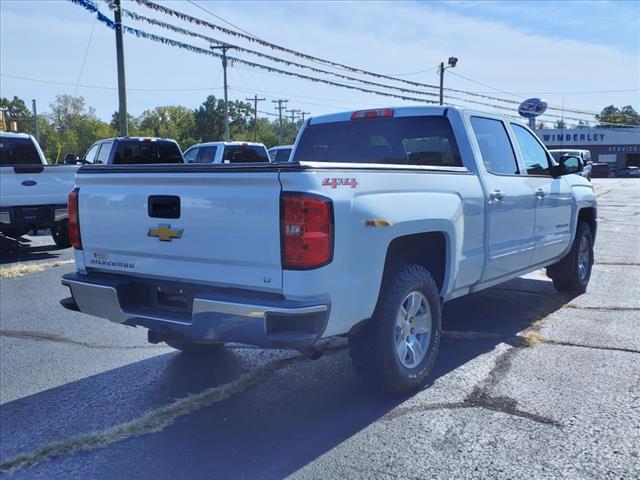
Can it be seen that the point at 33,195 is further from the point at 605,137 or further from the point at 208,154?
the point at 605,137

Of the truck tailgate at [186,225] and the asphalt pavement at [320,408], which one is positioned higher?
the truck tailgate at [186,225]

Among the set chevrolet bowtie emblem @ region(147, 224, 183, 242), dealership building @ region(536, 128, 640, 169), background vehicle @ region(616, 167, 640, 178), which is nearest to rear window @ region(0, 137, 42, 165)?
chevrolet bowtie emblem @ region(147, 224, 183, 242)

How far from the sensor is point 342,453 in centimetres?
345

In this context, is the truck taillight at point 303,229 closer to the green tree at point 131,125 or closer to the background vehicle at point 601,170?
the background vehicle at point 601,170

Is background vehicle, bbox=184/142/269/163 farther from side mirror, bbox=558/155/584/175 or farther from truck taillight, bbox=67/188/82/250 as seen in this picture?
truck taillight, bbox=67/188/82/250

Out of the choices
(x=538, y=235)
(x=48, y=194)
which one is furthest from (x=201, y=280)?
(x=48, y=194)

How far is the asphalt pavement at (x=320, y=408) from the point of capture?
11.0 feet

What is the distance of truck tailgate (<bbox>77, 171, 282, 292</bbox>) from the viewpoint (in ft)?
11.1

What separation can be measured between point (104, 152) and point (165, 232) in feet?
39.1

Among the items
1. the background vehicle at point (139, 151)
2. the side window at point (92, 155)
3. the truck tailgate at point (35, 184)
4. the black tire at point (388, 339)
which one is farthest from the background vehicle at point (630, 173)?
the black tire at point (388, 339)

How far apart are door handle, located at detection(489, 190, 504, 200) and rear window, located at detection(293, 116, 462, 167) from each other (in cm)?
39

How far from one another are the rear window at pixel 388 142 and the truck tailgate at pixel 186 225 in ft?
6.99

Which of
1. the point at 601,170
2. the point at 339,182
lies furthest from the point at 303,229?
the point at 601,170

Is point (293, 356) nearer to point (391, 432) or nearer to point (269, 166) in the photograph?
point (391, 432)
